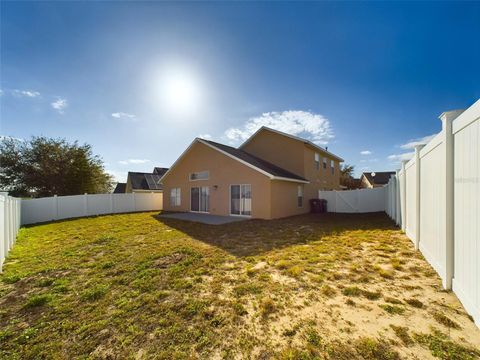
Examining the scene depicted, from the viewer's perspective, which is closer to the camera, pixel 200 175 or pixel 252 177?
pixel 252 177

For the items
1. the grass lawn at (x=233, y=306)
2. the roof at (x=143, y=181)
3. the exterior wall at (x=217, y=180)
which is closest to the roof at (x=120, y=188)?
the roof at (x=143, y=181)

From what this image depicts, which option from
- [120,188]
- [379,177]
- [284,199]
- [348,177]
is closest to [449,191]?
[284,199]

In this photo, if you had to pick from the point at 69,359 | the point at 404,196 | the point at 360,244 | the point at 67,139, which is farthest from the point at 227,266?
the point at 67,139

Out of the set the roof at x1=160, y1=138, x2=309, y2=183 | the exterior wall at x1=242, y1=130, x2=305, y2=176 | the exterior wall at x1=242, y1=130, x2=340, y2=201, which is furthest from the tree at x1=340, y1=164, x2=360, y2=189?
the roof at x1=160, y1=138, x2=309, y2=183

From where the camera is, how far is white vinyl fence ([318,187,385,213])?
47.8 feet

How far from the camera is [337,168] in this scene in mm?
20922

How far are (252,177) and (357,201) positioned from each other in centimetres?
884

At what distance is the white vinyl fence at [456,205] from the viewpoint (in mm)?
2408

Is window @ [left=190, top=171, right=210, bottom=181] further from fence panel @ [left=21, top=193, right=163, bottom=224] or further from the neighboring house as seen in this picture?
the neighboring house

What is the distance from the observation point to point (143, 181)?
27.9m

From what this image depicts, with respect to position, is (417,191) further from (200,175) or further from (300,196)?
(200,175)

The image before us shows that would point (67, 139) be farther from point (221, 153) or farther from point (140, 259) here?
point (140, 259)

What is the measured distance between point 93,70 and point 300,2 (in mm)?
9184

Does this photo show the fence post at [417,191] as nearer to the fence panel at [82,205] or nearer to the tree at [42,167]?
the fence panel at [82,205]
